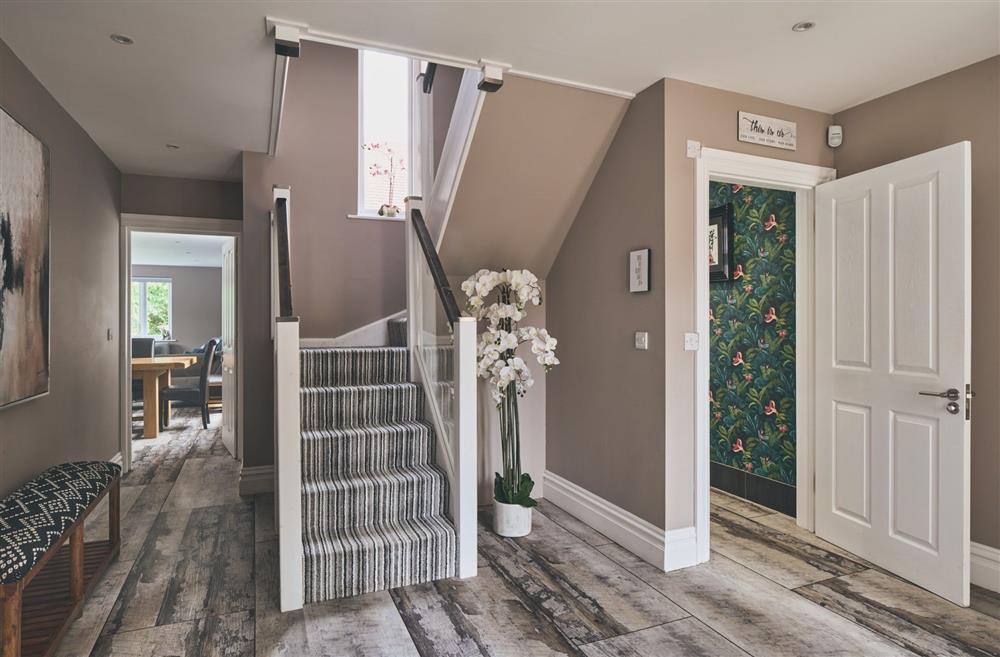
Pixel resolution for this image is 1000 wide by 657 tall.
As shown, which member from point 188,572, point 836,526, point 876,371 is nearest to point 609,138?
point 876,371

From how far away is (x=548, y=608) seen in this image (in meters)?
2.47

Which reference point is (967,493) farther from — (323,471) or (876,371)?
(323,471)

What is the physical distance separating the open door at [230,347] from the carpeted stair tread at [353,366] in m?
1.52

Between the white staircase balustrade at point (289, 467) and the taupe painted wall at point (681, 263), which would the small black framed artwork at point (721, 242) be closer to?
the taupe painted wall at point (681, 263)

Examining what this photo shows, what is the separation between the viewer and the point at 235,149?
3994 millimetres

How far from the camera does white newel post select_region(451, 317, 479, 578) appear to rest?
279cm

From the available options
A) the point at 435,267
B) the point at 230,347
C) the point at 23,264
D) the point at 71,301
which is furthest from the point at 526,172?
the point at 230,347

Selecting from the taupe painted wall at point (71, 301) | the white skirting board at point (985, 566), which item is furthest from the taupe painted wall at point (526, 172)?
A: the white skirting board at point (985, 566)

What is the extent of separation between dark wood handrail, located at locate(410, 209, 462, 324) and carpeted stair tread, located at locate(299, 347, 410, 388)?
0.75m

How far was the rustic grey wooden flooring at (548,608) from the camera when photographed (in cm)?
218

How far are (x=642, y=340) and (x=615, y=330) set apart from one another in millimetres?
262

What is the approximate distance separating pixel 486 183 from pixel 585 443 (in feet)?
Result: 5.39

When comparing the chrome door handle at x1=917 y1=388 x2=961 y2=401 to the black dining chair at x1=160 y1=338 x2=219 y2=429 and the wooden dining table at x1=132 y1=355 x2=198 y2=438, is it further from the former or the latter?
the black dining chair at x1=160 y1=338 x2=219 y2=429

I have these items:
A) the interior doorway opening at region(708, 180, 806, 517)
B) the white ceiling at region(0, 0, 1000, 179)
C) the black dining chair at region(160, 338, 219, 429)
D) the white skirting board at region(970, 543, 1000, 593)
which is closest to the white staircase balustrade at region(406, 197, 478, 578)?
the white ceiling at region(0, 0, 1000, 179)
